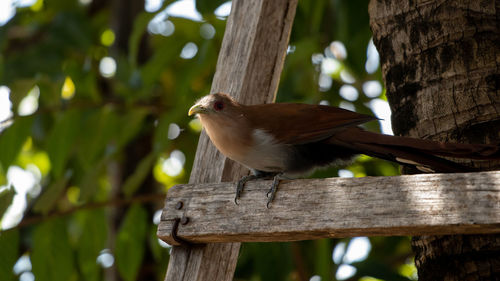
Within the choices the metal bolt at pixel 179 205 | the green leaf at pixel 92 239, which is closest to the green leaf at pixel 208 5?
the green leaf at pixel 92 239

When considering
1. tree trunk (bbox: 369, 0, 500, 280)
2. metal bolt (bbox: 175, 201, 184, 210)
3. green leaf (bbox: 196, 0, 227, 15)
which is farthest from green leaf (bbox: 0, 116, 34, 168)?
tree trunk (bbox: 369, 0, 500, 280)

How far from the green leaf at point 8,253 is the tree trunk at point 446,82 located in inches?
75.1

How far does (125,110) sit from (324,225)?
261 cm

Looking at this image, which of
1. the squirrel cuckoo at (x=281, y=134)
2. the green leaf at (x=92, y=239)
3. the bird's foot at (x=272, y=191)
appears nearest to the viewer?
the bird's foot at (x=272, y=191)

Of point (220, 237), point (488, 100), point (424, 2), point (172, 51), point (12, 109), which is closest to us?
point (220, 237)

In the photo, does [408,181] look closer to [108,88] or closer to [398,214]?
[398,214]

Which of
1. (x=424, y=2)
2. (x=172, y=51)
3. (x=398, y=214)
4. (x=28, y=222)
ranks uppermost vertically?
(x=172, y=51)

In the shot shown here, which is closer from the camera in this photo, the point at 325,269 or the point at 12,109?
the point at 325,269

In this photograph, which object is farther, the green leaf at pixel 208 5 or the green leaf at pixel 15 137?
the green leaf at pixel 15 137

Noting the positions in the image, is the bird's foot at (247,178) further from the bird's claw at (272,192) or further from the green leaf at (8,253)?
the green leaf at (8,253)

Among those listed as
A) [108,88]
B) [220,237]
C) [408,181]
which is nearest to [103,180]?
[108,88]

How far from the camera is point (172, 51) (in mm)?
4168

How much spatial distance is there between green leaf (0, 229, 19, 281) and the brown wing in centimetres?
141

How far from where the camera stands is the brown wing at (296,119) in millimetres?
2562
